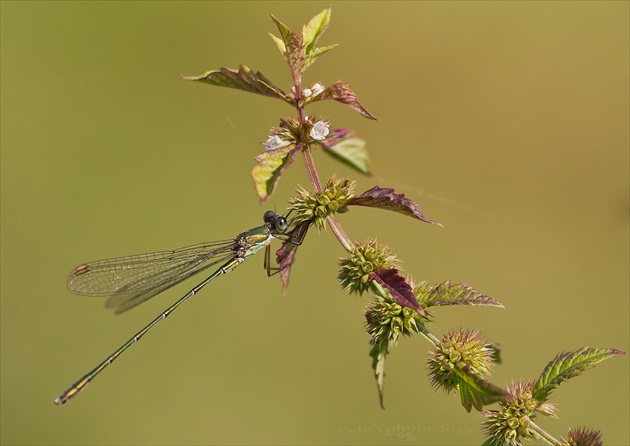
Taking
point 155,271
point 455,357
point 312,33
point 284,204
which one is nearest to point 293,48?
point 312,33

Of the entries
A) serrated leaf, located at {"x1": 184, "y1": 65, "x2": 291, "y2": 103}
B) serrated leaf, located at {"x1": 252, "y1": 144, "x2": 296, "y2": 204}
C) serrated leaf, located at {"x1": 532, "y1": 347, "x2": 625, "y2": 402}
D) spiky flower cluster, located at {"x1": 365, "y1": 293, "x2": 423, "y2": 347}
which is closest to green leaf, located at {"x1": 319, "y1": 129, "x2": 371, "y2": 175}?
serrated leaf, located at {"x1": 252, "y1": 144, "x2": 296, "y2": 204}

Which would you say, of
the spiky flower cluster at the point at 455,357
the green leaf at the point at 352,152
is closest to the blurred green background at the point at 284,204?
the spiky flower cluster at the point at 455,357

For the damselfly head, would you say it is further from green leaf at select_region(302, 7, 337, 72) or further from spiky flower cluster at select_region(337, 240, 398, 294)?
green leaf at select_region(302, 7, 337, 72)

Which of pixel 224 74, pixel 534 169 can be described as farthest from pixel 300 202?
pixel 534 169

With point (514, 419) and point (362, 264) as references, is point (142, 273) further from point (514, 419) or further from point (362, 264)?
point (514, 419)

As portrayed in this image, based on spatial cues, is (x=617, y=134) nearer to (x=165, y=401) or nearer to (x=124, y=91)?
(x=165, y=401)

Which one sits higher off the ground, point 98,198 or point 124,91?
point 124,91
